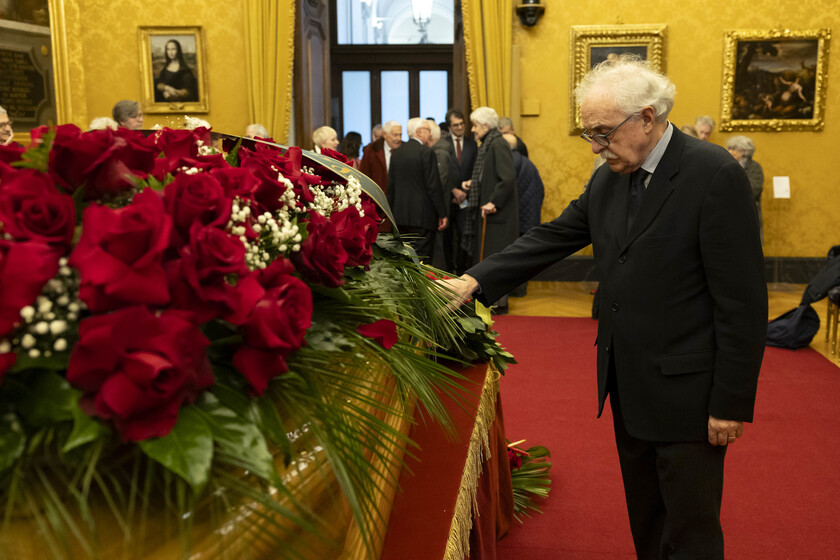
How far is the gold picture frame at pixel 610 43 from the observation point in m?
9.95

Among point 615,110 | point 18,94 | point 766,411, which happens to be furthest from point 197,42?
point 615,110

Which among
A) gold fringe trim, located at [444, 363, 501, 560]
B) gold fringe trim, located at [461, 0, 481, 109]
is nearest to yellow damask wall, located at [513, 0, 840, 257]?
gold fringe trim, located at [461, 0, 481, 109]

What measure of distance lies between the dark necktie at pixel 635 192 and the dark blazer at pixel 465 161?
7.32 meters

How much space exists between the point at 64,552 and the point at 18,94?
9573 millimetres

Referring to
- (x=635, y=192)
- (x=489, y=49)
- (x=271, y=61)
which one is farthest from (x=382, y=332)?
(x=271, y=61)

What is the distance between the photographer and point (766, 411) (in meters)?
5.04

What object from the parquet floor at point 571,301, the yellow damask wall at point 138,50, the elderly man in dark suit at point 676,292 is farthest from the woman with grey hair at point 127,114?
the elderly man in dark suit at point 676,292

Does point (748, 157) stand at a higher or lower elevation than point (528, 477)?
higher

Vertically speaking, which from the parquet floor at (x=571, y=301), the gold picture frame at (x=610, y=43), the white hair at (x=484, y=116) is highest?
the gold picture frame at (x=610, y=43)

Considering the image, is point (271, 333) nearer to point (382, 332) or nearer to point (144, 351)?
point (144, 351)

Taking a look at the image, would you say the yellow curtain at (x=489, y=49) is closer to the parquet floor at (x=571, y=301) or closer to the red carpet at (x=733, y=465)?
the parquet floor at (x=571, y=301)

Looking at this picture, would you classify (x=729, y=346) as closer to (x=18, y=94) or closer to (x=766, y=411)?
(x=766, y=411)

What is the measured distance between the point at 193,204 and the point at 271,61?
10253 millimetres

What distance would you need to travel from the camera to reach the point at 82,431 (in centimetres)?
80
